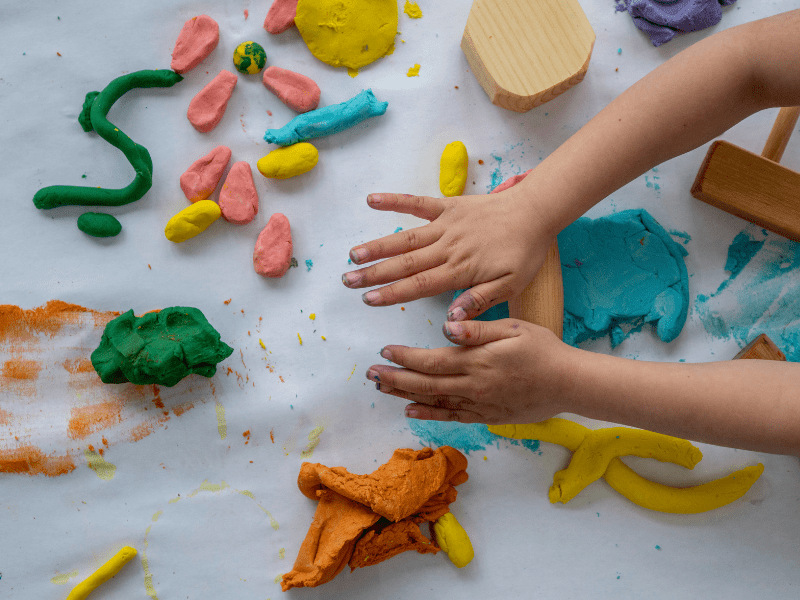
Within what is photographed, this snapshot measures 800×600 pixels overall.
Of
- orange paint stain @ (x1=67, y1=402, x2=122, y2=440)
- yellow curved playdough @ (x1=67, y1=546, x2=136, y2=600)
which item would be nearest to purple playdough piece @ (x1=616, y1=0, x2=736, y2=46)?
orange paint stain @ (x1=67, y1=402, x2=122, y2=440)

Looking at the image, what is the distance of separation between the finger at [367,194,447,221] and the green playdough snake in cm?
31

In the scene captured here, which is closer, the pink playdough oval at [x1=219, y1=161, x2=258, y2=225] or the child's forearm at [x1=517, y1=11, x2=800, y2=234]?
the child's forearm at [x1=517, y1=11, x2=800, y2=234]

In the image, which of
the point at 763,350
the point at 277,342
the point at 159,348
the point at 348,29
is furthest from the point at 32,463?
the point at 763,350

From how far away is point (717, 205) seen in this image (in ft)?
2.45

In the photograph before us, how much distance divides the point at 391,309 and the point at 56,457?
0.46 m

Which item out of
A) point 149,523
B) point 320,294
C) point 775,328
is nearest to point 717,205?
point 775,328

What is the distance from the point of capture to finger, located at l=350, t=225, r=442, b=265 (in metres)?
0.63

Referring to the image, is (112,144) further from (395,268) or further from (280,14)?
(395,268)

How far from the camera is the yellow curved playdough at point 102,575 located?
0.70 metres

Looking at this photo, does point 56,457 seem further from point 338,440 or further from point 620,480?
point 620,480

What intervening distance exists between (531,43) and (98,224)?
589 millimetres

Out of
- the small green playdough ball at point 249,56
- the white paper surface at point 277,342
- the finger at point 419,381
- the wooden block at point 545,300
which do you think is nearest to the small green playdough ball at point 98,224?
the white paper surface at point 277,342

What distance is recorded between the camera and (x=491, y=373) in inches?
24.3

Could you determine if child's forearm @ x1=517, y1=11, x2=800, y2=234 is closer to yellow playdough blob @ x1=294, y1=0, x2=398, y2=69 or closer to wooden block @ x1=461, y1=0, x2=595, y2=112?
wooden block @ x1=461, y1=0, x2=595, y2=112
